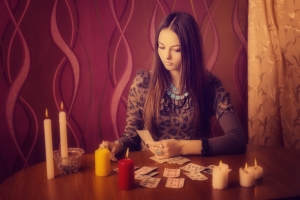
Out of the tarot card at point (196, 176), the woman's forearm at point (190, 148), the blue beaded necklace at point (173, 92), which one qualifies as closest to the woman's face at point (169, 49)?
the blue beaded necklace at point (173, 92)

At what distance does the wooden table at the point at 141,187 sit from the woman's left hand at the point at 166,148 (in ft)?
0.19

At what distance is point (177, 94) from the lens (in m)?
1.92

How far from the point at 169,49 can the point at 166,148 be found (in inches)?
23.4

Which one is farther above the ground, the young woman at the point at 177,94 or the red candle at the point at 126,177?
→ the young woman at the point at 177,94

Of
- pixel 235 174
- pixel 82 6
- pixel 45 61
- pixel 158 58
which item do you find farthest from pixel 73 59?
pixel 235 174

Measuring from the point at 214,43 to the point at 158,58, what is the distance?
27.9 inches

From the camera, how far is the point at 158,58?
1.92 metres

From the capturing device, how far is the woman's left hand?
4.87 feet

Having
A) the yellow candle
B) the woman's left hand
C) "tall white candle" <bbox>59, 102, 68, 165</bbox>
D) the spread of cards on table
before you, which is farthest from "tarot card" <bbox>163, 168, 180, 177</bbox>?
"tall white candle" <bbox>59, 102, 68, 165</bbox>

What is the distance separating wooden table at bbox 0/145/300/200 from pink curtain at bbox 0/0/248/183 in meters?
0.85

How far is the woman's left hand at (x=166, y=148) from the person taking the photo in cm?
148

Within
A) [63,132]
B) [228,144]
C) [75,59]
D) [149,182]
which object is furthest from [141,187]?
[75,59]

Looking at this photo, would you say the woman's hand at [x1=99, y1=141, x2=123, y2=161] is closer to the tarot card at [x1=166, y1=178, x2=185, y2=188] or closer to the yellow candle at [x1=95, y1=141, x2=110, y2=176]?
the yellow candle at [x1=95, y1=141, x2=110, y2=176]

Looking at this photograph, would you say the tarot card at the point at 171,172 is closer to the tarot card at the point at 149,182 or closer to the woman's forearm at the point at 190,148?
the tarot card at the point at 149,182
